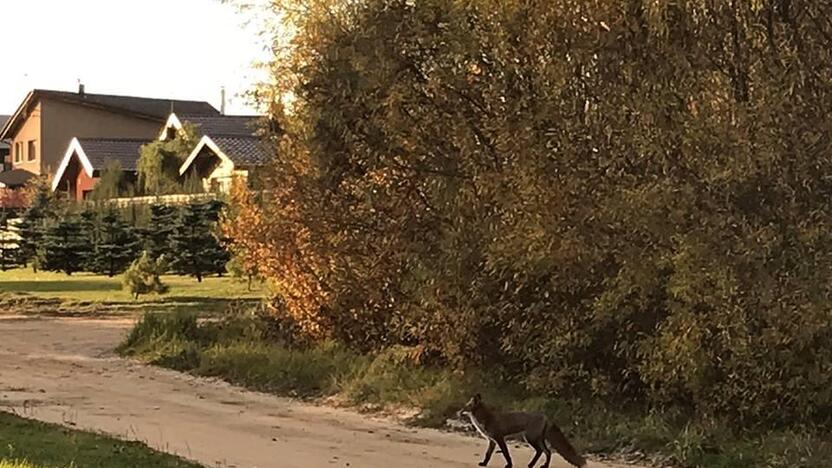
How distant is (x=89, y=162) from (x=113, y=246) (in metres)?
14.4

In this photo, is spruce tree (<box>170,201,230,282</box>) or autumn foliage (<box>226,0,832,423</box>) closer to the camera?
autumn foliage (<box>226,0,832,423</box>)

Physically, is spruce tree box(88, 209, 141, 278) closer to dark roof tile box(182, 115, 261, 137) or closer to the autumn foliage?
dark roof tile box(182, 115, 261, 137)

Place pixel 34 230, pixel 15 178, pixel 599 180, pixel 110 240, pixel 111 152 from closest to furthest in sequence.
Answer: pixel 599 180
pixel 110 240
pixel 34 230
pixel 111 152
pixel 15 178

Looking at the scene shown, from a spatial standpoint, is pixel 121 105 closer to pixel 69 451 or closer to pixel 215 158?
pixel 215 158

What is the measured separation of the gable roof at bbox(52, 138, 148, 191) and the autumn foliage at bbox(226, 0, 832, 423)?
121 ft

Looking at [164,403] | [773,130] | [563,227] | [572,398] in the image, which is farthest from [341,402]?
[773,130]

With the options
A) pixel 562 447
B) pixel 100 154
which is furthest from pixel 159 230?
pixel 562 447

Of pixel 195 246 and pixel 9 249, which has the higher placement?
pixel 195 246

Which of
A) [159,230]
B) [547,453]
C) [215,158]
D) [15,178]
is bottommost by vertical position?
[547,453]

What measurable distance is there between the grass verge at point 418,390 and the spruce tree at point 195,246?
14.6 meters

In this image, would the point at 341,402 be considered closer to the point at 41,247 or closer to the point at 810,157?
the point at 810,157

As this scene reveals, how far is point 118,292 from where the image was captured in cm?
2956

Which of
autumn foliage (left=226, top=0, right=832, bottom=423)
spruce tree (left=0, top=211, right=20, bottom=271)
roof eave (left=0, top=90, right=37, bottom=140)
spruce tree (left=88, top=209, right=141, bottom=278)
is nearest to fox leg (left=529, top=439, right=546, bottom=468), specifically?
autumn foliage (left=226, top=0, right=832, bottom=423)

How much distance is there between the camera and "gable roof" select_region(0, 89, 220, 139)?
60750 millimetres
